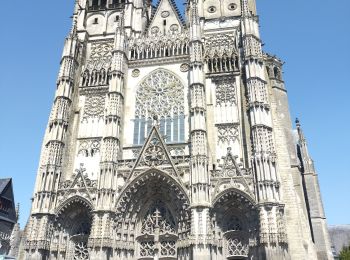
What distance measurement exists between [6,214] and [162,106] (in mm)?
19009

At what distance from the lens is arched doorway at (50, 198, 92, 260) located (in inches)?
878

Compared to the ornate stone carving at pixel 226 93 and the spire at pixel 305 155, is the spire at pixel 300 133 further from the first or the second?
the ornate stone carving at pixel 226 93

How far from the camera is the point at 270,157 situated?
21438 mm

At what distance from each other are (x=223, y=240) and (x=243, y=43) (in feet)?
45.3

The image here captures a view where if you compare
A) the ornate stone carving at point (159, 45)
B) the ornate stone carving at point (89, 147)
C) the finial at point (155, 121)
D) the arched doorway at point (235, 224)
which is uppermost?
the ornate stone carving at point (159, 45)

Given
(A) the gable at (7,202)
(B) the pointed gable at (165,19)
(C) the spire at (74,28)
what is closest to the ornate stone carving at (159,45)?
(B) the pointed gable at (165,19)

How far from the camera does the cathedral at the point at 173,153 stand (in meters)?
21.0

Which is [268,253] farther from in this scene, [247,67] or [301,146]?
[301,146]

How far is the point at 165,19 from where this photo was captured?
30656mm

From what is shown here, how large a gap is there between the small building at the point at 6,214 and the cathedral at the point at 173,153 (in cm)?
808

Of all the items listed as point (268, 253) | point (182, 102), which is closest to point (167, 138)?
point (182, 102)


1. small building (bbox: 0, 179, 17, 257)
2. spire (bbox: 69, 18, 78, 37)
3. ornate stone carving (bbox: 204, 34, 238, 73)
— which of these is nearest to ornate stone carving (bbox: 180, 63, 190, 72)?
ornate stone carving (bbox: 204, 34, 238, 73)

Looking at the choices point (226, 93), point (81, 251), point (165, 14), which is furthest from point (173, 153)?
point (165, 14)

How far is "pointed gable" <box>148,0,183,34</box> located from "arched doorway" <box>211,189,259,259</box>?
15.4 m
